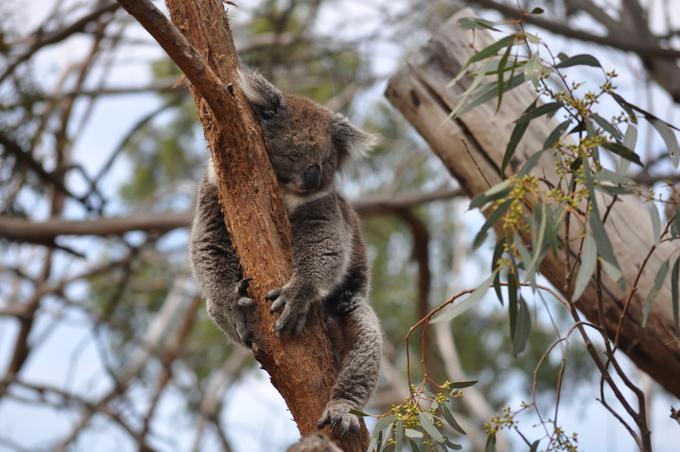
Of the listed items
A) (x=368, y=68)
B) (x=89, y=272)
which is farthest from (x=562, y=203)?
(x=368, y=68)

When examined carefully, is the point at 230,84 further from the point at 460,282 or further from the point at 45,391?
the point at 460,282

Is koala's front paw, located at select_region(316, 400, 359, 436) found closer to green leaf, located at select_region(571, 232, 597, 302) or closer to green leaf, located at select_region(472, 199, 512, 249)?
green leaf, located at select_region(472, 199, 512, 249)

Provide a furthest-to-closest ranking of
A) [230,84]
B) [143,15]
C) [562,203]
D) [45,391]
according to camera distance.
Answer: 1. [45,391]
2. [230,84]
3. [143,15]
4. [562,203]

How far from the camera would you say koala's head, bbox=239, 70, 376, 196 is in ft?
11.1

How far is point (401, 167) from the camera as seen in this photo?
35.3 ft

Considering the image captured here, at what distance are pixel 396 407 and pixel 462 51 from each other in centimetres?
221

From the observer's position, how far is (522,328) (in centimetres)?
213

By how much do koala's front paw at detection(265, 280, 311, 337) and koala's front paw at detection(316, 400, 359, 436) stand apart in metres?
0.30

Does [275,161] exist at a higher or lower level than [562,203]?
higher

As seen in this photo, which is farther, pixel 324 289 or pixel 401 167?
pixel 401 167

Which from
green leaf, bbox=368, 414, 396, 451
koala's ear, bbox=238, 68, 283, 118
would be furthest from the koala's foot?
koala's ear, bbox=238, 68, 283, 118

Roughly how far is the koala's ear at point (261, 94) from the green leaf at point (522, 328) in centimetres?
165

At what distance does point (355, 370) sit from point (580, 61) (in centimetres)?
148

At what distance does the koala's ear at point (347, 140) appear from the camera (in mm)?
3809
